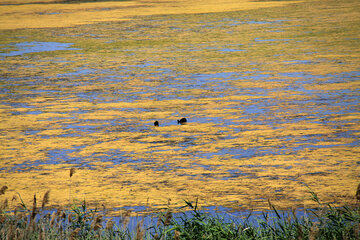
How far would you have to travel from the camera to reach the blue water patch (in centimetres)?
1647

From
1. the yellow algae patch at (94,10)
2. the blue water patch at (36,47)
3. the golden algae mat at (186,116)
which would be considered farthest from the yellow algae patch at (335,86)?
the yellow algae patch at (94,10)

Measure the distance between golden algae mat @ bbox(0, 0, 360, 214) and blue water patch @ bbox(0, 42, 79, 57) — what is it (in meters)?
0.06

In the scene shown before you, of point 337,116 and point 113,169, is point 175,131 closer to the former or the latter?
point 113,169

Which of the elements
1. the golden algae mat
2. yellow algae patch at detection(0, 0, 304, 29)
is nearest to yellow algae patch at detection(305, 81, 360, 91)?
the golden algae mat

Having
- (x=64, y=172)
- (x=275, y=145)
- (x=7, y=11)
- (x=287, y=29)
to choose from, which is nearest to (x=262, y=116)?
(x=275, y=145)

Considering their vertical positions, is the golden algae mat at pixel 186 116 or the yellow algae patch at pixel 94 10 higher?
the yellow algae patch at pixel 94 10

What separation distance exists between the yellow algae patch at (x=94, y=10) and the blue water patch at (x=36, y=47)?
17.0 feet

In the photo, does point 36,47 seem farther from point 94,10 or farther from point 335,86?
point 94,10

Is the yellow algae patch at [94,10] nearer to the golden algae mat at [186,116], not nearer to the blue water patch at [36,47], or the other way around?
the blue water patch at [36,47]

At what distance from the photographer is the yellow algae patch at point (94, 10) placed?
2492 cm

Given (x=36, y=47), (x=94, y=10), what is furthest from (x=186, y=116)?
(x=94, y=10)

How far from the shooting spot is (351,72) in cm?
1123

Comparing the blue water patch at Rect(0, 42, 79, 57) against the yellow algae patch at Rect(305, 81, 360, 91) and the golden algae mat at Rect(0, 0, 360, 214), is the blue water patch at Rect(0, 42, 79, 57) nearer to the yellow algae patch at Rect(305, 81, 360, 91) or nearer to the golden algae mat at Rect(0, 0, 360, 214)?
the golden algae mat at Rect(0, 0, 360, 214)

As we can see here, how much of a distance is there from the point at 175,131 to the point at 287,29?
11.5 metres
